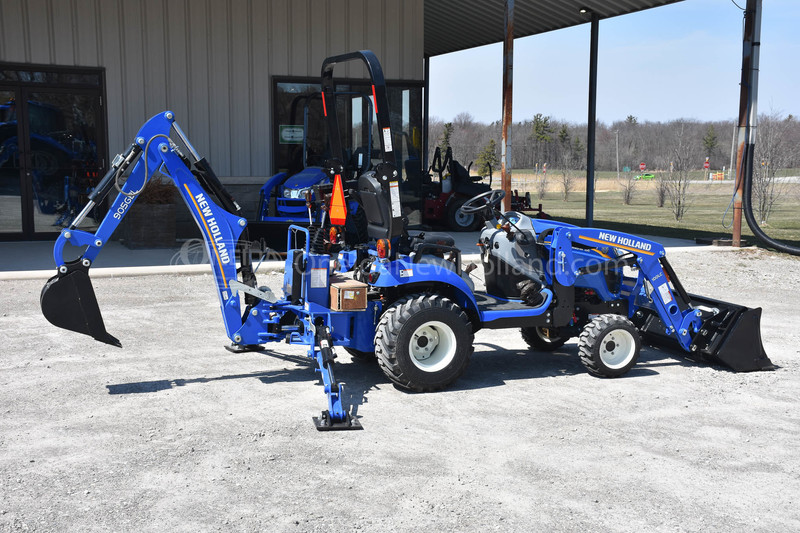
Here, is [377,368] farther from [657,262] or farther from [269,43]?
[269,43]

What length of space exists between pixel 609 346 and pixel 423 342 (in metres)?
1.66

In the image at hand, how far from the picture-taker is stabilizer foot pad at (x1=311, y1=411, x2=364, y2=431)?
17.1 ft

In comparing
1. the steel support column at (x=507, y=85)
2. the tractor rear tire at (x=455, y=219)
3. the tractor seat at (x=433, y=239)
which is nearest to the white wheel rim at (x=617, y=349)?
the tractor seat at (x=433, y=239)

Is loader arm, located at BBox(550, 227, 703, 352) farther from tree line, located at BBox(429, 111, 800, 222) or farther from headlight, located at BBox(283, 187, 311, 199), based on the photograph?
tree line, located at BBox(429, 111, 800, 222)

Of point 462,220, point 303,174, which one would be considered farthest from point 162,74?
point 462,220

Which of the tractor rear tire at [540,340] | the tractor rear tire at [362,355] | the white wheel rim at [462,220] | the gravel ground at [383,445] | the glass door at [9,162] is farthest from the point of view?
the white wheel rim at [462,220]

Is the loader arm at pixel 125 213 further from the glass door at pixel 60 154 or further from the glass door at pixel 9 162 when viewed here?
the glass door at pixel 9 162

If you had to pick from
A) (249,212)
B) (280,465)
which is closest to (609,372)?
(280,465)

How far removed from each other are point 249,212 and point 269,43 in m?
3.35

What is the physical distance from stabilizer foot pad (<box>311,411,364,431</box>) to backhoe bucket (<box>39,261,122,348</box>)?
1.92m

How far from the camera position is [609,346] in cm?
666

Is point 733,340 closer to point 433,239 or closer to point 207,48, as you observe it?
point 433,239

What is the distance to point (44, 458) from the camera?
185 inches

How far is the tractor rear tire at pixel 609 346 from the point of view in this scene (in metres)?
6.53
